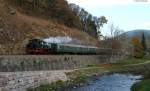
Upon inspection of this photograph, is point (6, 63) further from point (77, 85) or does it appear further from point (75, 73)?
point (75, 73)

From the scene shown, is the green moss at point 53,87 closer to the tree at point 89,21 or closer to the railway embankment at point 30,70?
the railway embankment at point 30,70

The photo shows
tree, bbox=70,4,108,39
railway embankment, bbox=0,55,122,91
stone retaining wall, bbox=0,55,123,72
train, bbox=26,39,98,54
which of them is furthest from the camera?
tree, bbox=70,4,108,39

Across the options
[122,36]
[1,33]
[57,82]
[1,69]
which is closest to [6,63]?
[1,69]

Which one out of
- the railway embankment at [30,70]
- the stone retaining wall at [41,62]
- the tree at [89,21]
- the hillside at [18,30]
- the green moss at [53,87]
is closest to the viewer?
the railway embankment at [30,70]

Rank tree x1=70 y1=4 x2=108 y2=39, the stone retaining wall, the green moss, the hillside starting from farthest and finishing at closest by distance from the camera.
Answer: tree x1=70 y1=4 x2=108 y2=39 < the hillside < the stone retaining wall < the green moss

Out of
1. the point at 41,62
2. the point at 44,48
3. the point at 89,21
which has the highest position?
the point at 89,21

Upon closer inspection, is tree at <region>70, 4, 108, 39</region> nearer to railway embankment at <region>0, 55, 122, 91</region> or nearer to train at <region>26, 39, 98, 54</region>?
train at <region>26, 39, 98, 54</region>

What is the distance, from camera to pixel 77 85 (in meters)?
58.2

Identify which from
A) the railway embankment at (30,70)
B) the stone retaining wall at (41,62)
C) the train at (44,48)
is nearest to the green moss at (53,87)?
the railway embankment at (30,70)

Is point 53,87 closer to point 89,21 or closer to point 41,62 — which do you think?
point 41,62

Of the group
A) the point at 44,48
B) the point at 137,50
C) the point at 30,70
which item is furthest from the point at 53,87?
the point at 137,50

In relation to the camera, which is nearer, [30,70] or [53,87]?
[53,87]

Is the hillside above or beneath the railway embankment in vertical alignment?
above

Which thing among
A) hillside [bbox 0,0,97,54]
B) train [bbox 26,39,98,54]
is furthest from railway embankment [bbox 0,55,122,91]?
hillside [bbox 0,0,97,54]
